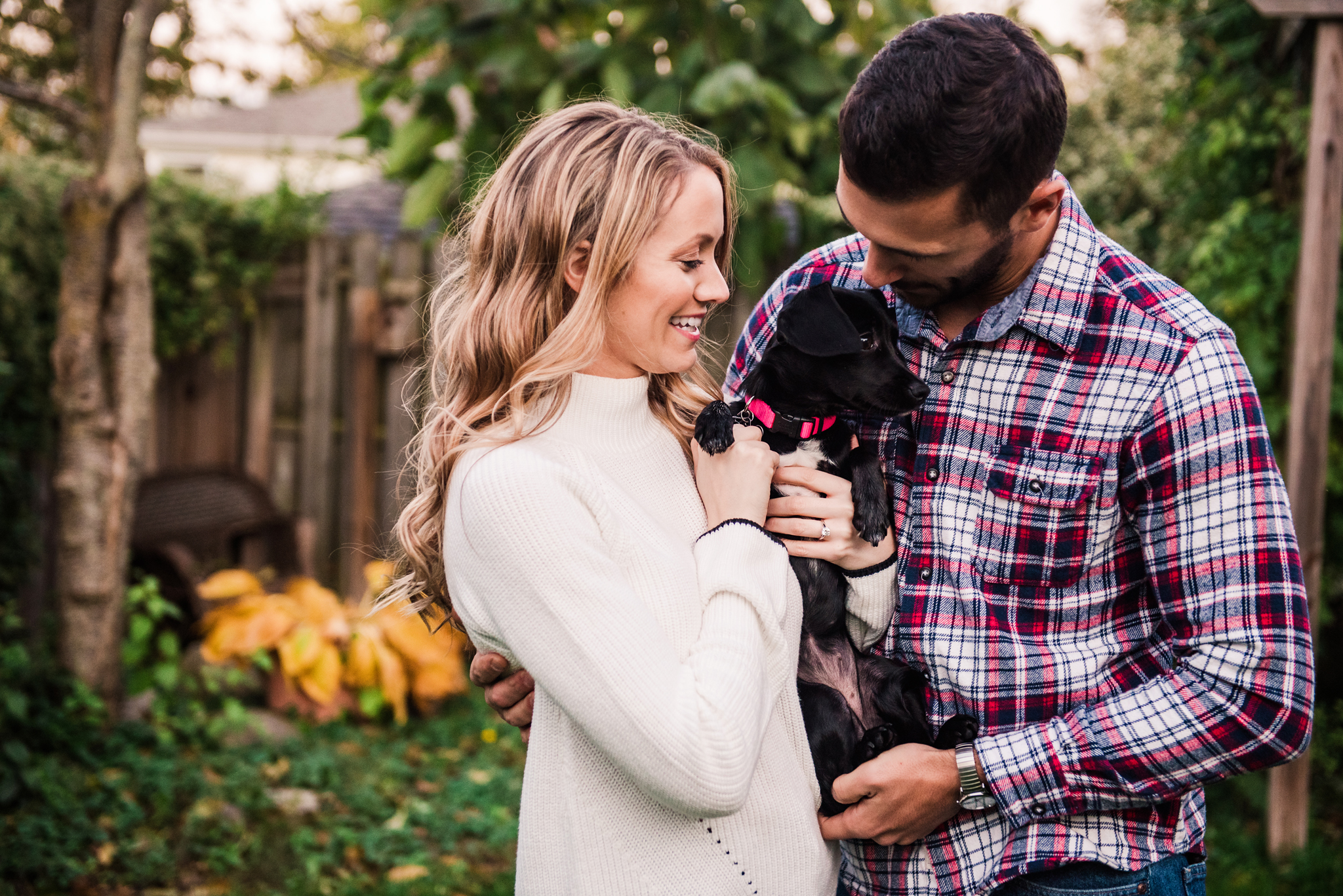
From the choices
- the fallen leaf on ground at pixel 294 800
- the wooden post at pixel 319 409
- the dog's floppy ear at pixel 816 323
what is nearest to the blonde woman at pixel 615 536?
the dog's floppy ear at pixel 816 323

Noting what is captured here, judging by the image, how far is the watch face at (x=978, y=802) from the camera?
1.72m

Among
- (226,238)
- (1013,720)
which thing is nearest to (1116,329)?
(1013,720)

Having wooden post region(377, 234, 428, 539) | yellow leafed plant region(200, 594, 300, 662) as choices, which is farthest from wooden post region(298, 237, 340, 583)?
yellow leafed plant region(200, 594, 300, 662)

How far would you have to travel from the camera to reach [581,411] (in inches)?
72.7

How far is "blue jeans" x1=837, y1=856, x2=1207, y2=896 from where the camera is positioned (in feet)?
5.52

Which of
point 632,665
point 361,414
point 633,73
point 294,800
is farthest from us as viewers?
point 361,414

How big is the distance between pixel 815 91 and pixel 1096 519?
3.45 meters

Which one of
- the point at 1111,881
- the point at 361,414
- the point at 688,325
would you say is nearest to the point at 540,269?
the point at 688,325

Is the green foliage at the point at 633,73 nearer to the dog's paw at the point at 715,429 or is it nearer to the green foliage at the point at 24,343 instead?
the green foliage at the point at 24,343

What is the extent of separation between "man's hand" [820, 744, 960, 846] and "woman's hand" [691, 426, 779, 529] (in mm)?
477

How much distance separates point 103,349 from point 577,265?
3.39 m

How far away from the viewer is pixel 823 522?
2037 mm

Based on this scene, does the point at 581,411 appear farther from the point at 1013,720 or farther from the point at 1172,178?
the point at 1172,178

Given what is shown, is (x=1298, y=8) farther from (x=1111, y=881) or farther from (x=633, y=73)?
(x=1111, y=881)
